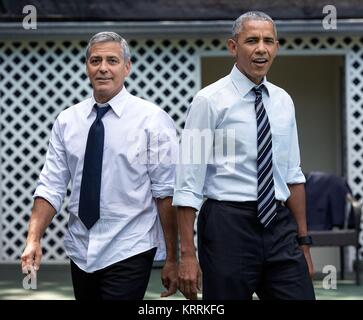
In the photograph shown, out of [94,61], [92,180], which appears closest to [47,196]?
[92,180]

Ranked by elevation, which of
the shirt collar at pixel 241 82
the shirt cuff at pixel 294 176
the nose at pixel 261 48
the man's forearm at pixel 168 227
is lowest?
the man's forearm at pixel 168 227

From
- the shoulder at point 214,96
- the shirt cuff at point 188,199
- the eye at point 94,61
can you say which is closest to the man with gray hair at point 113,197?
the eye at point 94,61

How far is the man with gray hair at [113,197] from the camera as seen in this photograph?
13.4 feet

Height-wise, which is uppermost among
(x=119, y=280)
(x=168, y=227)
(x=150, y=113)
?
(x=150, y=113)

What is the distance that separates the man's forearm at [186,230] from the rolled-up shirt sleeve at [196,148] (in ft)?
0.11

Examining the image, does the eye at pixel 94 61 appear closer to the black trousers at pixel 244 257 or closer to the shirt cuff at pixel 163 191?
the shirt cuff at pixel 163 191

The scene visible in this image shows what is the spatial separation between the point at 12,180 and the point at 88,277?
5.96m

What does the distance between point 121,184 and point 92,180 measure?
13cm

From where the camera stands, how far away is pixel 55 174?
4285mm

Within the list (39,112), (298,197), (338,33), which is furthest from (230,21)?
(298,197)

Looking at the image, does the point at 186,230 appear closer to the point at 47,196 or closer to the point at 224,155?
the point at 224,155

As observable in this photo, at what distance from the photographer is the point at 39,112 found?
9.93m

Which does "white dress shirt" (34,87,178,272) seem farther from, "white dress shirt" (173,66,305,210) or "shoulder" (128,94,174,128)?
"white dress shirt" (173,66,305,210)
